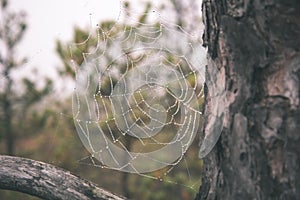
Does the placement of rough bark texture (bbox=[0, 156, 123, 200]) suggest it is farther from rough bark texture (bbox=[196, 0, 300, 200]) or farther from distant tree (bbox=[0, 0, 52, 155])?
distant tree (bbox=[0, 0, 52, 155])

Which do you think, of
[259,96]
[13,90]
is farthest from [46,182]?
[13,90]

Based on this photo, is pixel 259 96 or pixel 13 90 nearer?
pixel 259 96

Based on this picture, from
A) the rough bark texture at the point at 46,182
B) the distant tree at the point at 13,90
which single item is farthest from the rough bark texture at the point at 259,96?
the distant tree at the point at 13,90

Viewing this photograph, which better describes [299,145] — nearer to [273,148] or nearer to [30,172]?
[273,148]

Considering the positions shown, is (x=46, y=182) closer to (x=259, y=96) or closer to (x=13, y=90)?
(x=259, y=96)

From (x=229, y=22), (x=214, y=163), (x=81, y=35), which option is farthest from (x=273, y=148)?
(x=81, y=35)

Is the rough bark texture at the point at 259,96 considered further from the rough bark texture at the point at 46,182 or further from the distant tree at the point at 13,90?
the distant tree at the point at 13,90

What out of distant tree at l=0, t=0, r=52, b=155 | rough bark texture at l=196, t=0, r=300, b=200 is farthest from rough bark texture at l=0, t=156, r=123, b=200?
distant tree at l=0, t=0, r=52, b=155
